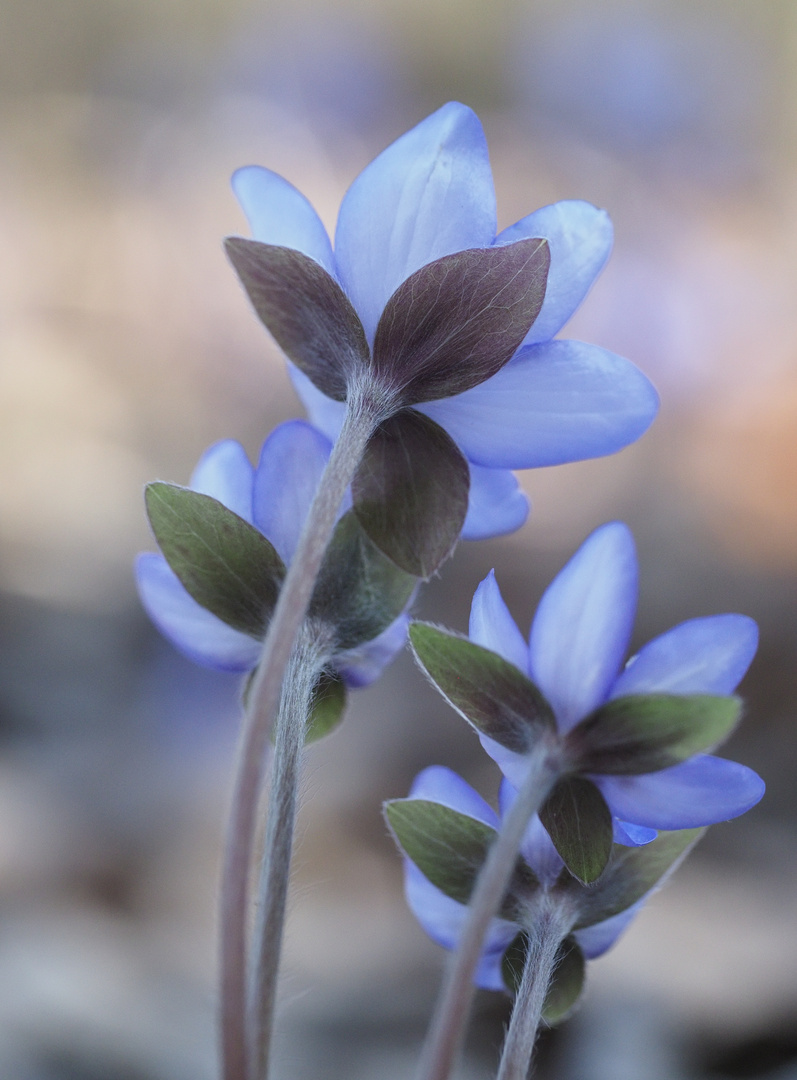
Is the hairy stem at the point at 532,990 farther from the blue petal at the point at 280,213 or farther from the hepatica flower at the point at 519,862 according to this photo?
the blue petal at the point at 280,213

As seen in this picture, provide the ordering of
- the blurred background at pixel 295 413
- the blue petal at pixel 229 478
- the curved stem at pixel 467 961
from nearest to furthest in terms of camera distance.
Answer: the curved stem at pixel 467 961
the blue petal at pixel 229 478
the blurred background at pixel 295 413

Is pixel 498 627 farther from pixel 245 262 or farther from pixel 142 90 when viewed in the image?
pixel 142 90

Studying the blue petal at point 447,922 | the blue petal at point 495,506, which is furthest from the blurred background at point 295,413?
the blue petal at point 495,506

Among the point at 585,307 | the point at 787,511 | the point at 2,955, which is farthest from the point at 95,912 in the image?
the point at 585,307

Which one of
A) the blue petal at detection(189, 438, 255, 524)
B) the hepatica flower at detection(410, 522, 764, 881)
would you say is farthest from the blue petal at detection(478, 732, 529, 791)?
the blue petal at detection(189, 438, 255, 524)

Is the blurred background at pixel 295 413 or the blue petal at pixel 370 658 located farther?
the blurred background at pixel 295 413

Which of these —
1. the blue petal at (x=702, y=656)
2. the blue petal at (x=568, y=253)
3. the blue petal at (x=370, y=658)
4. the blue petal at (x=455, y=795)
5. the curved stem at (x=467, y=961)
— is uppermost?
the blue petal at (x=568, y=253)

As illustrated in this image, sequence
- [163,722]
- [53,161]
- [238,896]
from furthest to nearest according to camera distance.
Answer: [53,161] → [163,722] → [238,896]
